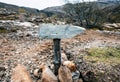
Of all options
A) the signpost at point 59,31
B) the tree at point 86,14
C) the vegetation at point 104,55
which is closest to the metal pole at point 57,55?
the signpost at point 59,31

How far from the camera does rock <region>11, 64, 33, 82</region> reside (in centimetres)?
691

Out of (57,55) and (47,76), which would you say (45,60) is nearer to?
(57,55)

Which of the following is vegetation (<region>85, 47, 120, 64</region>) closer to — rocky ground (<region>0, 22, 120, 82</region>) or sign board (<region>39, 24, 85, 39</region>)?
rocky ground (<region>0, 22, 120, 82</region>)

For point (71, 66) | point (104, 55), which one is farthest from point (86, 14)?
point (71, 66)

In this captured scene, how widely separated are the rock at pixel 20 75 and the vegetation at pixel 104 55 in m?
2.33

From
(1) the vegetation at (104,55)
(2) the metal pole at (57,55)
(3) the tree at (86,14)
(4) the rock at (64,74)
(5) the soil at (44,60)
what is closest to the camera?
(4) the rock at (64,74)

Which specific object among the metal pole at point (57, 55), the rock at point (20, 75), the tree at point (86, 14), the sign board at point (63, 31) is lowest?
the tree at point (86, 14)

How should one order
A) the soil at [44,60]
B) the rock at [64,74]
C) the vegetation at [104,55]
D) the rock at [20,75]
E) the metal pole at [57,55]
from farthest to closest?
the vegetation at [104,55] → the soil at [44,60] → the metal pole at [57,55] → the rock at [64,74] → the rock at [20,75]

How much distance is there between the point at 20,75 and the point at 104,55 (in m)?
3.52

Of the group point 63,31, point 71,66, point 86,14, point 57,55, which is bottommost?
point 86,14

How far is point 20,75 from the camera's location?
704 cm

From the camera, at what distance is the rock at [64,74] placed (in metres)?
7.09

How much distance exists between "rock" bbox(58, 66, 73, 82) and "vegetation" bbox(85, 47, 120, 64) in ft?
5.22

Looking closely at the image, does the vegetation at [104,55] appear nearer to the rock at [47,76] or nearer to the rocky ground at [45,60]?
the rocky ground at [45,60]
